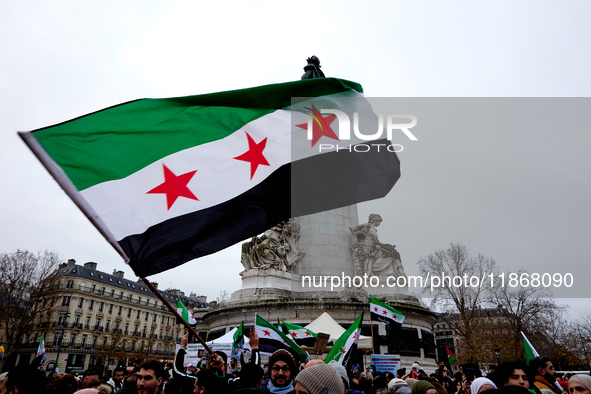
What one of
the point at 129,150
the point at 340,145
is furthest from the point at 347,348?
the point at 129,150

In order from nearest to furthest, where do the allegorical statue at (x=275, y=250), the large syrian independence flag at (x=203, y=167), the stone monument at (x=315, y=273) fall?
the large syrian independence flag at (x=203, y=167), the stone monument at (x=315, y=273), the allegorical statue at (x=275, y=250)

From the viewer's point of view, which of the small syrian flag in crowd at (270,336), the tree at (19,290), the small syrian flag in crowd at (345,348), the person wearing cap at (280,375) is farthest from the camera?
the tree at (19,290)

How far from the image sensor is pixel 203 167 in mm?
5203

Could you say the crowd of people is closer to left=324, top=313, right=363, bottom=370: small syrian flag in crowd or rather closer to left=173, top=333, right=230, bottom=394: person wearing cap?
left=173, top=333, right=230, bottom=394: person wearing cap

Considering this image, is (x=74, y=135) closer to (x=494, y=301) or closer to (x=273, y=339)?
(x=273, y=339)

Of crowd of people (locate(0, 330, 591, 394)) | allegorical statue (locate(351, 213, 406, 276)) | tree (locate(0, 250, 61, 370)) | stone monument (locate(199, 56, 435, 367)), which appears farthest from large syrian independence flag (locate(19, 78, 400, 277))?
tree (locate(0, 250, 61, 370))

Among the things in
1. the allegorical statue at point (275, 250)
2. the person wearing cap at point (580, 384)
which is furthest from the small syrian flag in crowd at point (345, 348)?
the allegorical statue at point (275, 250)

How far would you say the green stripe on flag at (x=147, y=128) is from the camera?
450cm

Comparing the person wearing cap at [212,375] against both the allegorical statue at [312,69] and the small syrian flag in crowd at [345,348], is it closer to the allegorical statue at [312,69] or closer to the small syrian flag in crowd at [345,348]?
the small syrian flag in crowd at [345,348]

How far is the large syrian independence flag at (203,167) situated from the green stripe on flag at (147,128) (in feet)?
0.04

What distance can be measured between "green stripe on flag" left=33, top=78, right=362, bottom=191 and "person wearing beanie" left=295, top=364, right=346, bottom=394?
10.6 feet

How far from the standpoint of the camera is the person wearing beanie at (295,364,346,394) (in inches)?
104

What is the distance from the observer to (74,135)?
4.59m

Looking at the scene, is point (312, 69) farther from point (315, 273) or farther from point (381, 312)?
point (381, 312)
